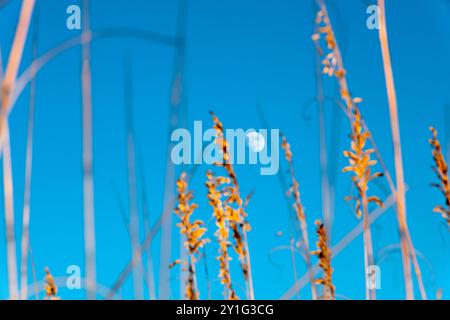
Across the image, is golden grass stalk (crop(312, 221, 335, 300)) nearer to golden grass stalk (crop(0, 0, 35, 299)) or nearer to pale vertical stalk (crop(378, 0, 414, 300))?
pale vertical stalk (crop(378, 0, 414, 300))

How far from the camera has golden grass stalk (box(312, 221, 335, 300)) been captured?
146 centimetres

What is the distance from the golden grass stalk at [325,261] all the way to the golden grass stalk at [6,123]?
2.80 feet

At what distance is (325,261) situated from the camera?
4.84 feet

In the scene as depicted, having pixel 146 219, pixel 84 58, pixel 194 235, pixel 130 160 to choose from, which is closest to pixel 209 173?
pixel 194 235

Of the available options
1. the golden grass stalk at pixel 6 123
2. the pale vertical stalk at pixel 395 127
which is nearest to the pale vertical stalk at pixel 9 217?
the golden grass stalk at pixel 6 123

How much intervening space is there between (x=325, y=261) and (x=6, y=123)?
1.00 meters

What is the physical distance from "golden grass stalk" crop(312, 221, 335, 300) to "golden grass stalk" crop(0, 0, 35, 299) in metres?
0.85

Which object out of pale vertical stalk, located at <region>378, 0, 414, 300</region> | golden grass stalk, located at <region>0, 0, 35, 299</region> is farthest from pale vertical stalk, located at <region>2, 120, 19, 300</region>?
pale vertical stalk, located at <region>378, 0, 414, 300</region>

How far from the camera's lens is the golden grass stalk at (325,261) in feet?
4.80

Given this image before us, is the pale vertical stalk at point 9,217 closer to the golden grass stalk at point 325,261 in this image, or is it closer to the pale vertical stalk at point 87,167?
the pale vertical stalk at point 87,167

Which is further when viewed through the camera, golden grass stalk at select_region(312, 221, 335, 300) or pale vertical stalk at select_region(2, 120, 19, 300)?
golden grass stalk at select_region(312, 221, 335, 300)

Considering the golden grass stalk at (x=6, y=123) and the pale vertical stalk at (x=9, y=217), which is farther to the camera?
the pale vertical stalk at (x=9, y=217)

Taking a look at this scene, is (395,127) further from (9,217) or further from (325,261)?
(9,217)
